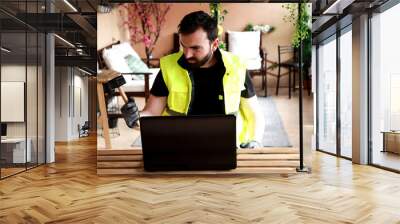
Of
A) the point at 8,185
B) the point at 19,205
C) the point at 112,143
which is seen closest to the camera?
the point at 19,205

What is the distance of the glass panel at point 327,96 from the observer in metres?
9.65

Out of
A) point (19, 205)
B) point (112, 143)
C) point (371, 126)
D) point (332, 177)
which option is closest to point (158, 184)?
point (112, 143)

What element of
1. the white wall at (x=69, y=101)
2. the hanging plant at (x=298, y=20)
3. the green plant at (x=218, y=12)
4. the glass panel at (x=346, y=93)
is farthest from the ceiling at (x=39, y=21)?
the white wall at (x=69, y=101)

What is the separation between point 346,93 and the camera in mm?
8820

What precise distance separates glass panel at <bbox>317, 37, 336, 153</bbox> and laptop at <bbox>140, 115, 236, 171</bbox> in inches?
174

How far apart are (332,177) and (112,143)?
3128 mm

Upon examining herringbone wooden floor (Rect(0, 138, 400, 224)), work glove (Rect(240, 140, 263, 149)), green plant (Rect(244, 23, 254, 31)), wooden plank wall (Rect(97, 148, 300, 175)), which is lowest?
herringbone wooden floor (Rect(0, 138, 400, 224))

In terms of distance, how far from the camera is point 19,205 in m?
4.29

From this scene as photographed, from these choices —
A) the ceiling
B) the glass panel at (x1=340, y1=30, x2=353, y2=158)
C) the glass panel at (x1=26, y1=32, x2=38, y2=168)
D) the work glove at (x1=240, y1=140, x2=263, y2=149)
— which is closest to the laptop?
the work glove at (x1=240, y1=140, x2=263, y2=149)

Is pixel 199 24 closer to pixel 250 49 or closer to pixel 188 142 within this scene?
pixel 250 49

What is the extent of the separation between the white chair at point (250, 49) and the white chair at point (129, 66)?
3.70ft

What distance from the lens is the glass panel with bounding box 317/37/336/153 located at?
31.7ft

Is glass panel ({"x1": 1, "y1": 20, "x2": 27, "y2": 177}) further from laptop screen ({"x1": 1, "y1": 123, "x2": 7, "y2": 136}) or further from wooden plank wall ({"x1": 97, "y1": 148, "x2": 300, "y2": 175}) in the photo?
wooden plank wall ({"x1": 97, "y1": 148, "x2": 300, "y2": 175})

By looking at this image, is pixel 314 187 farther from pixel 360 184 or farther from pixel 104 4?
pixel 104 4
